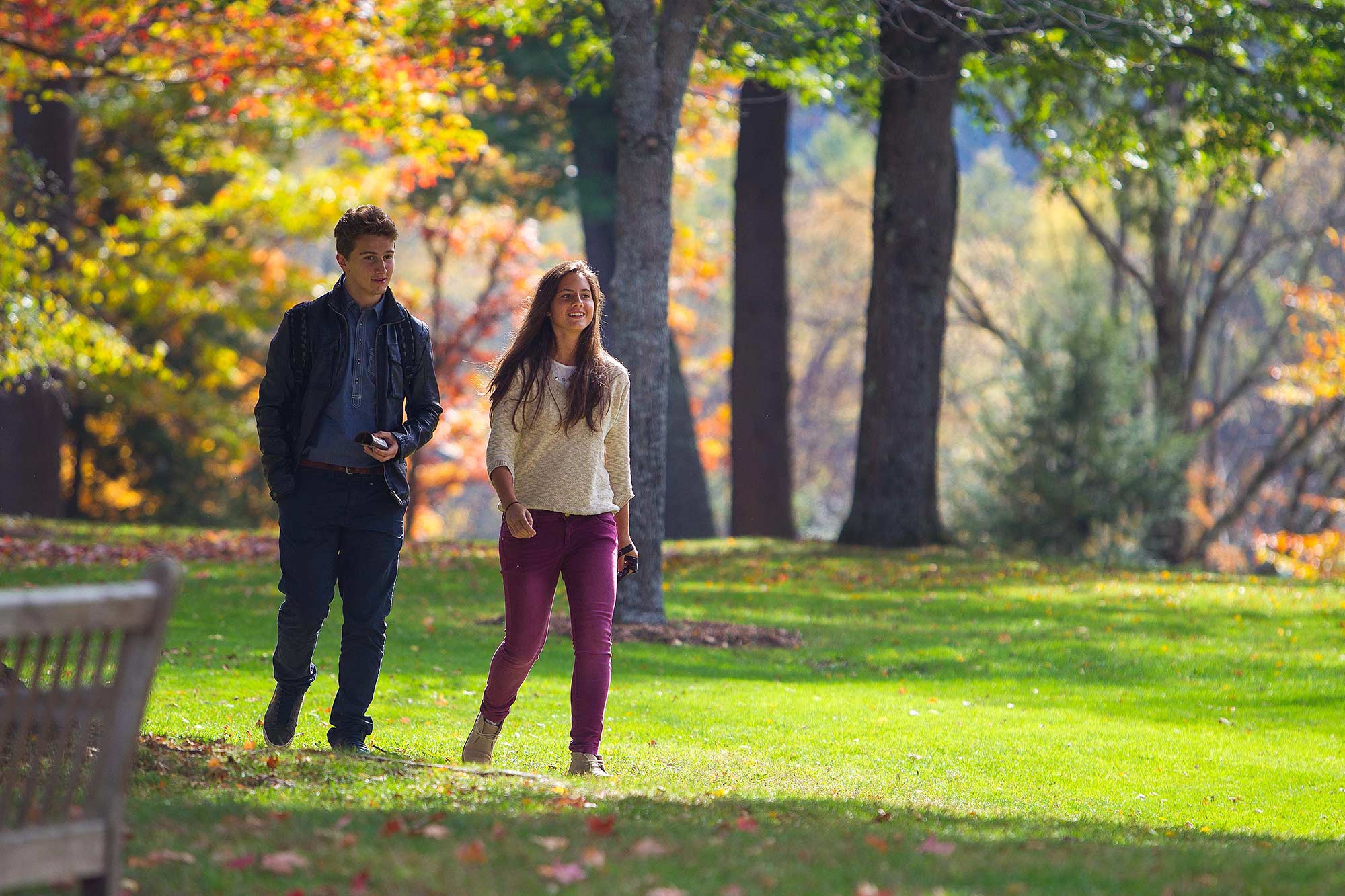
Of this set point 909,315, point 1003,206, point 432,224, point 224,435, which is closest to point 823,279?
point 1003,206

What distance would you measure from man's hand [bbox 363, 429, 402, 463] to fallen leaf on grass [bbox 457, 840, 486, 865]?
1962mm

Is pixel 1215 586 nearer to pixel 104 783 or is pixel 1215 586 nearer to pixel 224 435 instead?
pixel 104 783

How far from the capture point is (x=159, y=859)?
4.07 meters

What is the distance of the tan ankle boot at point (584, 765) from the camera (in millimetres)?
6066

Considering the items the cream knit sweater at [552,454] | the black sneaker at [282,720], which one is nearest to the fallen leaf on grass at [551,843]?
the cream knit sweater at [552,454]

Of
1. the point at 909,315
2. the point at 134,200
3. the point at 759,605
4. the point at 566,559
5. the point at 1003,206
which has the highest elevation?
the point at 1003,206

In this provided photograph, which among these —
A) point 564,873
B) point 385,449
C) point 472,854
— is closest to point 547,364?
point 385,449

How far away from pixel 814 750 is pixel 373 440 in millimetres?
3147

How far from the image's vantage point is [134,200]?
23047 mm

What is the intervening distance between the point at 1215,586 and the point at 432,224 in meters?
18.8

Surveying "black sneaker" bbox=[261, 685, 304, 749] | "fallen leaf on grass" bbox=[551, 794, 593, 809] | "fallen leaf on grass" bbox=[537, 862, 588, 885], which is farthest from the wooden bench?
"black sneaker" bbox=[261, 685, 304, 749]

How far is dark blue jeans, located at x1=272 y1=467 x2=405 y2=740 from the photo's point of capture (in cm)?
588

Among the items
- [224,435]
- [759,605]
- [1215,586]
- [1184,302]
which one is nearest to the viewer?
[759,605]

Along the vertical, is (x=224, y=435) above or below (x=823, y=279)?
below
